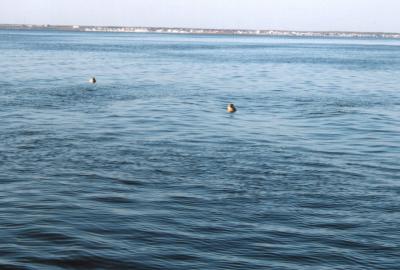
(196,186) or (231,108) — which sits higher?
(231,108)

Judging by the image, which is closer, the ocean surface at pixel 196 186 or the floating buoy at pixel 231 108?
the ocean surface at pixel 196 186

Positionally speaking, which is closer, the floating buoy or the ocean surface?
the ocean surface

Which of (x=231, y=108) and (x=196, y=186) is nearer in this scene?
(x=196, y=186)

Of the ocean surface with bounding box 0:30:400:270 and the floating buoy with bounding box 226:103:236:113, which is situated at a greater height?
the floating buoy with bounding box 226:103:236:113

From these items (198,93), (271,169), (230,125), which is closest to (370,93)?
(198,93)

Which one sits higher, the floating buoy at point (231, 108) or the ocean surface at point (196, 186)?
the floating buoy at point (231, 108)

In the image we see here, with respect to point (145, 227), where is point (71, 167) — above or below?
above

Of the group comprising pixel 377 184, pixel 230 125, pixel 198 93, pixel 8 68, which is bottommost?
pixel 377 184

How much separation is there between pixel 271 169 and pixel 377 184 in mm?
3967

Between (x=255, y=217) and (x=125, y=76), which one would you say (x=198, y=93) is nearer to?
(x=125, y=76)

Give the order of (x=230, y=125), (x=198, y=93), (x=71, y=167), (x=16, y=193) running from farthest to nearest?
(x=198, y=93) < (x=230, y=125) < (x=71, y=167) < (x=16, y=193)

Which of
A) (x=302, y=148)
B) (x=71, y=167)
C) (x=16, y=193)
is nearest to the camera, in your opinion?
(x=16, y=193)

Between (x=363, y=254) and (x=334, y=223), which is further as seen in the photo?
(x=334, y=223)

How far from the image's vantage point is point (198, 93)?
52281mm
